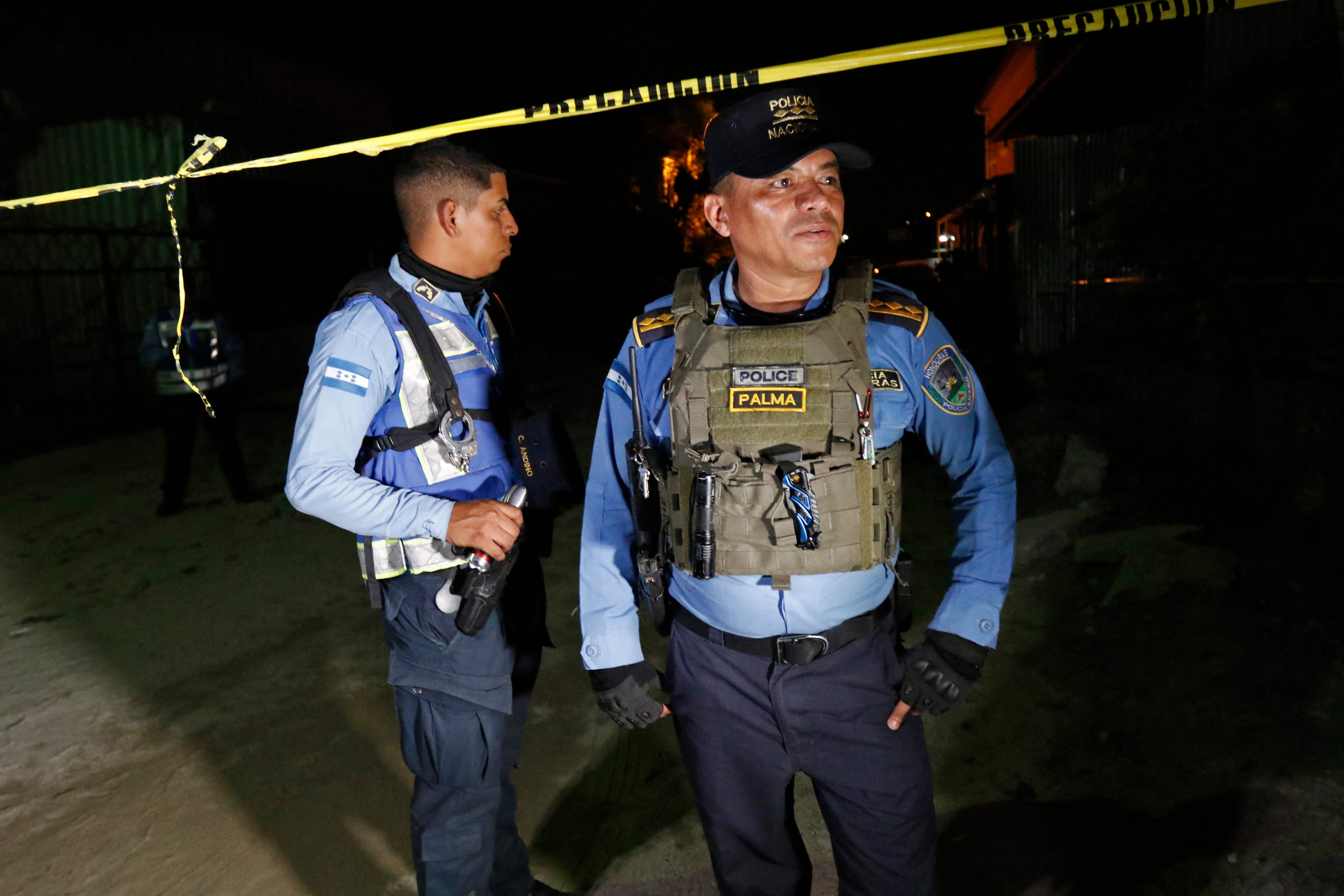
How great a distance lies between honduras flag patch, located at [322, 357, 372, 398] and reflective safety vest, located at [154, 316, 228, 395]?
19.3 ft

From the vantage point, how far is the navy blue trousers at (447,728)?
234cm

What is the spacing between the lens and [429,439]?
2393 mm

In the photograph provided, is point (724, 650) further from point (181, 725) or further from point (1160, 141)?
point (1160, 141)

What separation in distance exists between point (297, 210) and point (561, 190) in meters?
9.19

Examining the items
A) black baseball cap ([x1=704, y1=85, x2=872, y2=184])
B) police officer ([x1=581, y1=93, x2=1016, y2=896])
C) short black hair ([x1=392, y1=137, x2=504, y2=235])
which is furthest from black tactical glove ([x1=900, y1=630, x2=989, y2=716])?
short black hair ([x1=392, y1=137, x2=504, y2=235])

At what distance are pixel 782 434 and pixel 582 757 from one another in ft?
7.52

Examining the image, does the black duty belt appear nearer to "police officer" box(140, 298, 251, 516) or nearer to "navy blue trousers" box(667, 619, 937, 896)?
"navy blue trousers" box(667, 619, 937, 896)

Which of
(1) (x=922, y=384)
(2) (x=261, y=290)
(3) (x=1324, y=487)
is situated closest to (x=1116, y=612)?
(3) (x=1324, y=487)

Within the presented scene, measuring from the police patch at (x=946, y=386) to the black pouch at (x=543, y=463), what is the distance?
1.03 metres

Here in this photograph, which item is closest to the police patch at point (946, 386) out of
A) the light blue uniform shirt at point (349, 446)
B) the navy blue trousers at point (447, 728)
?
the light blue uniform shirt at point (349, 446)

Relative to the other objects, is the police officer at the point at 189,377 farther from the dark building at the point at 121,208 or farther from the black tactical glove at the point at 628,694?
the black tactical glove at the point at 628,694

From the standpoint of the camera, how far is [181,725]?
397 centimetres

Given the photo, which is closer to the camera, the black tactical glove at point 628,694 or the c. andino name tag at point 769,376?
the c. andino name tag at point 769,376

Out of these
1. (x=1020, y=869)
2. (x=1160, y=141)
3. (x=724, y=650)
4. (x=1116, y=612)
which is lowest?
(x=1020, y=869)
